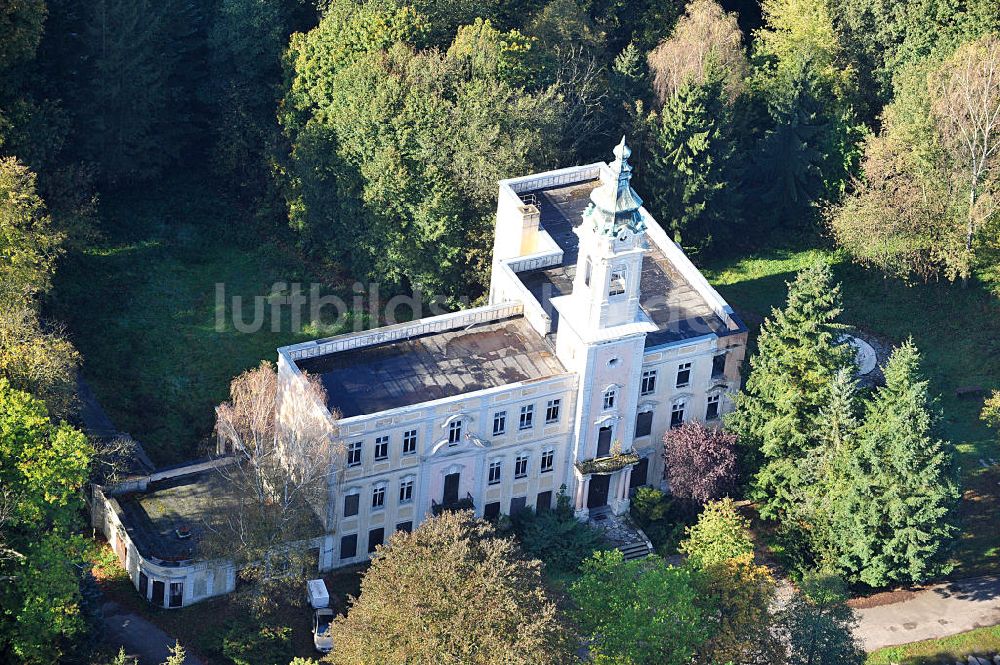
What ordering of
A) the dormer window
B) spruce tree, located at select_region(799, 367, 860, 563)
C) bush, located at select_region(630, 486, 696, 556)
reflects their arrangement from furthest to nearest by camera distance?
bush, located at select_region(630, 486, 696, 556), spruce tree, located at select_region(799, 367, 860, 563), the dormer window

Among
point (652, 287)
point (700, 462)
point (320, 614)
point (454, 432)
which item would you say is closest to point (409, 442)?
point (454, 432)

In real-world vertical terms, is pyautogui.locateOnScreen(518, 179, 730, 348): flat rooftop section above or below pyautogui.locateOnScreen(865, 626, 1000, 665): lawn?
above

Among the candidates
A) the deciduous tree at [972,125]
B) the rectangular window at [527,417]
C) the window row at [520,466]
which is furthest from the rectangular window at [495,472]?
the deciduous tree at [972,125]

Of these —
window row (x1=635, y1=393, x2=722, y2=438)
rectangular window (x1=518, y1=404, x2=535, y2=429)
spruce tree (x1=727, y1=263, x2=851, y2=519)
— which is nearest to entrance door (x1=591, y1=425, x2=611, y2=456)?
window row (x1=635, y1=393, x2=722, y2=438)

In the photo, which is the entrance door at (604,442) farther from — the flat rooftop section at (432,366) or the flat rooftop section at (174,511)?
the flat rooftop section at (174,511)

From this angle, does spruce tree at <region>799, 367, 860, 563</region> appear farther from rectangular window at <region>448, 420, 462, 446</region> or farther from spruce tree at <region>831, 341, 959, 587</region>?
rectangular window at <region>448, 420, 462, 446</region>

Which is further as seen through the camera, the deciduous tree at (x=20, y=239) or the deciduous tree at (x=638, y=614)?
the deciduous tree at (x=20, y=239)
